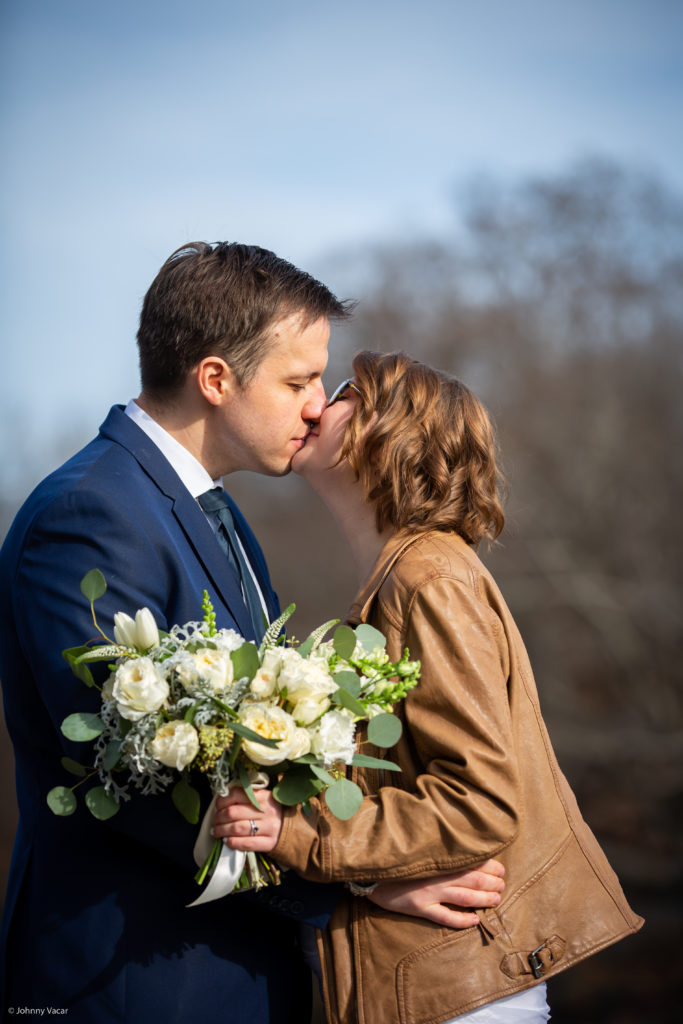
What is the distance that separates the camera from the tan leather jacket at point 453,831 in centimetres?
239

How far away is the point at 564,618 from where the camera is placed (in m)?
16.7

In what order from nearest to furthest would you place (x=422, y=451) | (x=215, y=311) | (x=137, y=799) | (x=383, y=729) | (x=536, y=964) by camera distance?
(x=383, y=729) < (x=137, y=799) < (x=536, y=964) < (x=422, y=451) < (x=215, y=311)

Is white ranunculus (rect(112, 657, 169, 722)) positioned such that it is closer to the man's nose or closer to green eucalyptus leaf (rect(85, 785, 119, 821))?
green eucalyptus leaf (rect(85, 785, 119, 821))

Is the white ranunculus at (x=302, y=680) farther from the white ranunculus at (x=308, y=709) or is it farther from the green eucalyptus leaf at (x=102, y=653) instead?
the green eucalyptus leaf at (x=102, y=653)

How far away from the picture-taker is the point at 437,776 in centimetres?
246

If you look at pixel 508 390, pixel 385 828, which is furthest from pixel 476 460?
pixel 508 390

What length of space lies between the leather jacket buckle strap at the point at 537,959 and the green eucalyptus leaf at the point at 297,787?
0.84 meters

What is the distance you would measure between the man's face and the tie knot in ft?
0.34

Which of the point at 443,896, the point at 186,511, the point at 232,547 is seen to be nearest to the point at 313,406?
the point at 232,547

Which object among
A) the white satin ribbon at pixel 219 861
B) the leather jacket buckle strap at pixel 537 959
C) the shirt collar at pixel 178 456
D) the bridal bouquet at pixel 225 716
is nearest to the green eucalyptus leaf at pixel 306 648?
the bridal bouquet at pixel 225 716

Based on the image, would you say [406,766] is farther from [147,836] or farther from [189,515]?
[189,515]

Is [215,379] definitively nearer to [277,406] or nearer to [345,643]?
[277,406]

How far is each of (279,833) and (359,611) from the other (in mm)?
695

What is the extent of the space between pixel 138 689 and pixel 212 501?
1.17 meters
